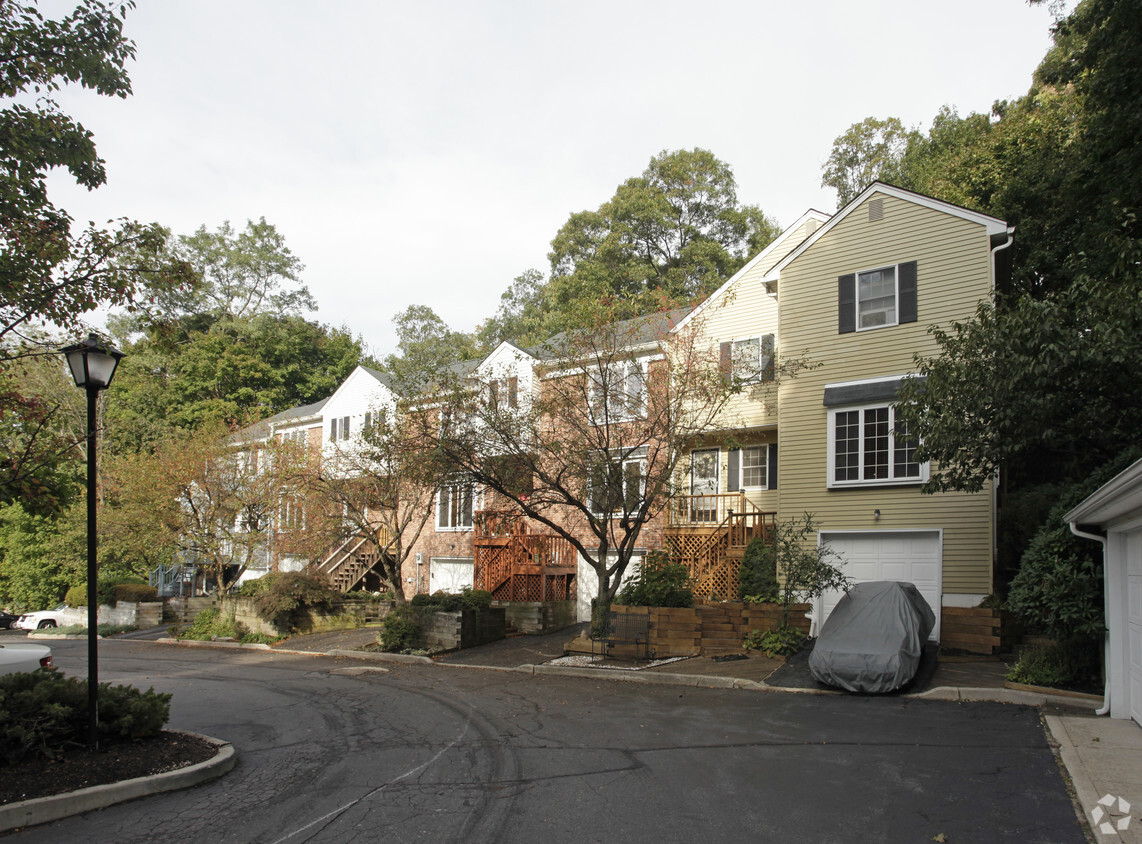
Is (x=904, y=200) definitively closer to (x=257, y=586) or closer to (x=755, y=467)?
(x=755, y=467)

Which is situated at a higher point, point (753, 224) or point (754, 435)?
point (753, 224)

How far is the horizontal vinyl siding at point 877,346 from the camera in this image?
16.3m

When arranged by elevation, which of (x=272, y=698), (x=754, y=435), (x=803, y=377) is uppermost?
(x=803, y=377)

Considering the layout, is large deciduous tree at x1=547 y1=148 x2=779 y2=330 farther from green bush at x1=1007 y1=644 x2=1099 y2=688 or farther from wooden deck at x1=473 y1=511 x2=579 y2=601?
green bush at x1=1007 y1=644 x2=1099 y2=688

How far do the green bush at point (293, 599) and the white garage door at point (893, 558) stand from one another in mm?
14705

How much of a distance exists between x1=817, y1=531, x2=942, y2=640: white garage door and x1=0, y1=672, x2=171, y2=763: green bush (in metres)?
12.9

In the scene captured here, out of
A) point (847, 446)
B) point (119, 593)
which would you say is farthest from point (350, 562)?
point (847, 446)

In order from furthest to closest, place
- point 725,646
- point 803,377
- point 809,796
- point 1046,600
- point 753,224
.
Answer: point 753,224 → point 803,377 → point 725,646 → point 1046,600 → point 809,796

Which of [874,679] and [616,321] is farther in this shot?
[616,321]

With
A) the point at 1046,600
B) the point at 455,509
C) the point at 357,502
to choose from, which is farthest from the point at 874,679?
the point at 455,509

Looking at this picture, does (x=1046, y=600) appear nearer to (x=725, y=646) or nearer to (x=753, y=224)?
(x=725, y=646)

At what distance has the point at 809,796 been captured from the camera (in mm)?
7246

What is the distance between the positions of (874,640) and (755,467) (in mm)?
9627

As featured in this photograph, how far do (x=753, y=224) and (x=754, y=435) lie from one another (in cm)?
2421
